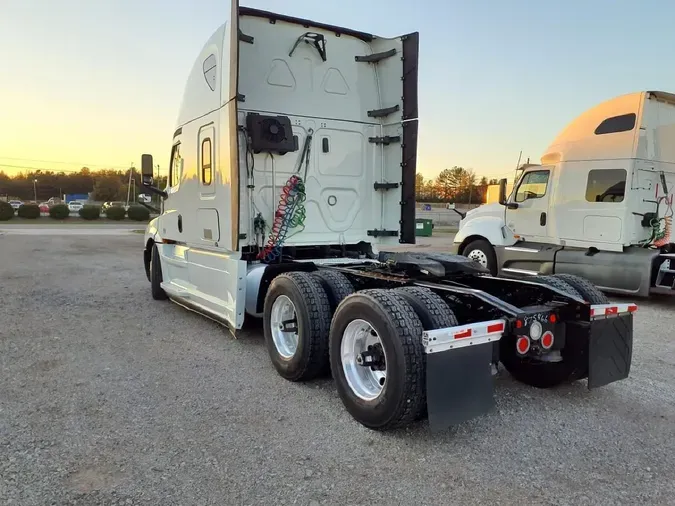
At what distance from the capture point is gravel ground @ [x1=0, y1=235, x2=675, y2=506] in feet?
9.17

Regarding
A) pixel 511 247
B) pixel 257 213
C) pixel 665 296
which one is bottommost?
pixel 665 296

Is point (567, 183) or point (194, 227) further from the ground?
point (567, 183)

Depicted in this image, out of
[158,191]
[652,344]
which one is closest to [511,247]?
[652,344]

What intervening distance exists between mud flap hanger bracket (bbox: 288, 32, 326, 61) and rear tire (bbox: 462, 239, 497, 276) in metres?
5.88

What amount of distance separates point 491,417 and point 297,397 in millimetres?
1501

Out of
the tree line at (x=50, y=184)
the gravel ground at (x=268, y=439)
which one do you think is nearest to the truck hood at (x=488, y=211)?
the gravel ground at (x=268, y=439)

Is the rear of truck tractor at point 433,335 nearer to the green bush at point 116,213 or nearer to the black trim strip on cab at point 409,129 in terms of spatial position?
the black trim strip on cab at point 409,129

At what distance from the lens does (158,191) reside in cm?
771

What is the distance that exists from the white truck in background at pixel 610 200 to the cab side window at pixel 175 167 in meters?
6.62

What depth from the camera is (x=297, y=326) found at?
460 cm

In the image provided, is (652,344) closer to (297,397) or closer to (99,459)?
(297,397)

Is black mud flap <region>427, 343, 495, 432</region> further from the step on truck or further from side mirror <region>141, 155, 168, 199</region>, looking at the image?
side mirror <region>141, 155, 168, 199</region>

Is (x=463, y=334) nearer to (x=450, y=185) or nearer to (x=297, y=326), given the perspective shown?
(x=297, y=326)

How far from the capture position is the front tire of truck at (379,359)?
3.25 m
